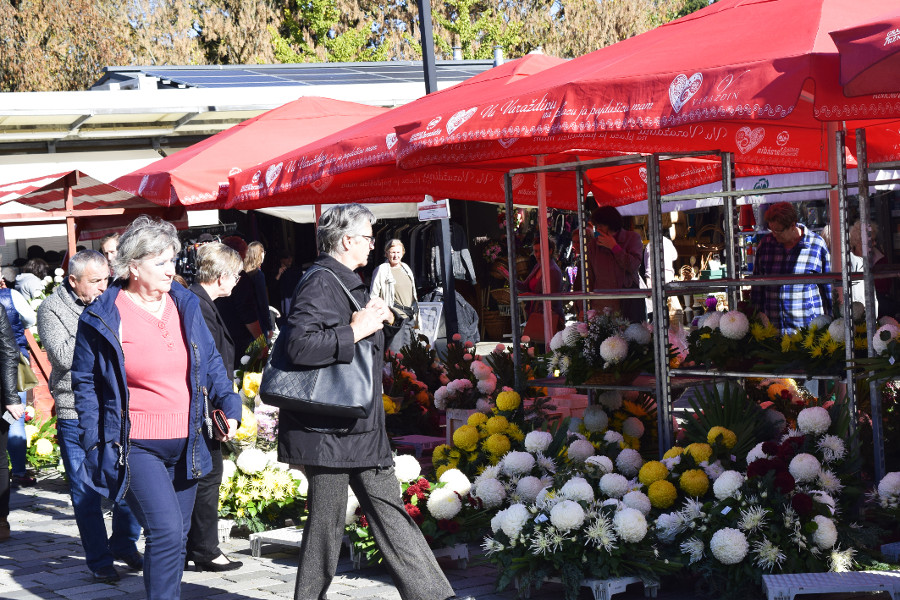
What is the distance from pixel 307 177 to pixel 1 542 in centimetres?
284

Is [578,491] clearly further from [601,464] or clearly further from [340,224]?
[340,224]

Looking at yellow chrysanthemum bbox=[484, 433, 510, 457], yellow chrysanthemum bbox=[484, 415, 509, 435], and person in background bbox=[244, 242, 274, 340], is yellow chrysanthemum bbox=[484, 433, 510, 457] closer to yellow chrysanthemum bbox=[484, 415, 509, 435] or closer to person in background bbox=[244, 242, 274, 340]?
yellow chrysanthemum bbox=[484, 415, 509, 435]

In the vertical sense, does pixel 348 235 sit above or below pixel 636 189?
below

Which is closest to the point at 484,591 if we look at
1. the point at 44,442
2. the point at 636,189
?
the point at 636,189

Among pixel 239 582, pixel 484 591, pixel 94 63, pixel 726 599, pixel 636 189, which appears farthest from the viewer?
pixel 94 63

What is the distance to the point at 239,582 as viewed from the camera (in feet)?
17.5

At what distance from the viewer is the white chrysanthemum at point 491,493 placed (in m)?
5.20

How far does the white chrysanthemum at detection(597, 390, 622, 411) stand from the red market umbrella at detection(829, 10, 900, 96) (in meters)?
2.71

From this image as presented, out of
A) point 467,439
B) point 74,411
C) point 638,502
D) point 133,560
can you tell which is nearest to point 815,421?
point 638,502

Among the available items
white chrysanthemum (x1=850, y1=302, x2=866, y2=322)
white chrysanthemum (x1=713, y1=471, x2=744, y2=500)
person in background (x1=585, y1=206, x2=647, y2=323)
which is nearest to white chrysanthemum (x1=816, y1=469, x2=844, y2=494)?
white chrysanthemum (x1=713, y1=471, x2=744, y2=500)

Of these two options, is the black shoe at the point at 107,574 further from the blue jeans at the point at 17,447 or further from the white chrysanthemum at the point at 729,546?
the blue jeans at the point at 17,447

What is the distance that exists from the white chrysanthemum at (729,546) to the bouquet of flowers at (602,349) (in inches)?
55.7

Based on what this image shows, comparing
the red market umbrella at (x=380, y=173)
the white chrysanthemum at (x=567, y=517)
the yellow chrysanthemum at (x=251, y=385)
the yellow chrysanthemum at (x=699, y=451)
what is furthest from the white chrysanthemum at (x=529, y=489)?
the yellow chrysanthemum at (x=251, y=385)

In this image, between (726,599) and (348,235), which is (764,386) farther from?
(348,235)
